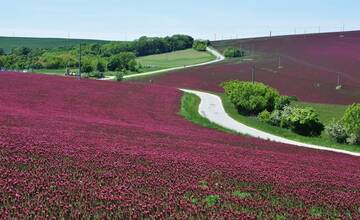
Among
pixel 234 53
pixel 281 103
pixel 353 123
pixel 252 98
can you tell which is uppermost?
pixel 234 53

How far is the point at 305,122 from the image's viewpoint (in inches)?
2088

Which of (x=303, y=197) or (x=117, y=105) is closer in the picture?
(x=303, y=197)

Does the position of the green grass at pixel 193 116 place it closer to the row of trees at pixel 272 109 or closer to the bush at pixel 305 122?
the row of trees at pixel 272 109

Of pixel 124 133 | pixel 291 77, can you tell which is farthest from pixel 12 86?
pixel 291 77

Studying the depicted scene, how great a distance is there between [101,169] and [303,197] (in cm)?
403

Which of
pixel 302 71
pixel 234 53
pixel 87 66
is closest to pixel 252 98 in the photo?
pixel 302 71

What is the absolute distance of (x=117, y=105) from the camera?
1898 inches

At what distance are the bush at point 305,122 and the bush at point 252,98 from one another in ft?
34.4

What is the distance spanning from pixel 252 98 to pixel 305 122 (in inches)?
529

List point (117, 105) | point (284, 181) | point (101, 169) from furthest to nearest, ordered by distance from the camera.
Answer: point (117, 105) → point (284, 181) → point (101, 169)

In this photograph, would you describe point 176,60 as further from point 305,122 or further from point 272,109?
point 305,122

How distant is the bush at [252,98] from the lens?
215 feet

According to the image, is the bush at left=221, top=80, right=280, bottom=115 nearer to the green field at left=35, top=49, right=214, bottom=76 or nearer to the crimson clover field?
the crimson clover field

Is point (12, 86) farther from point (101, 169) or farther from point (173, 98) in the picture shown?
point (101, 169)
